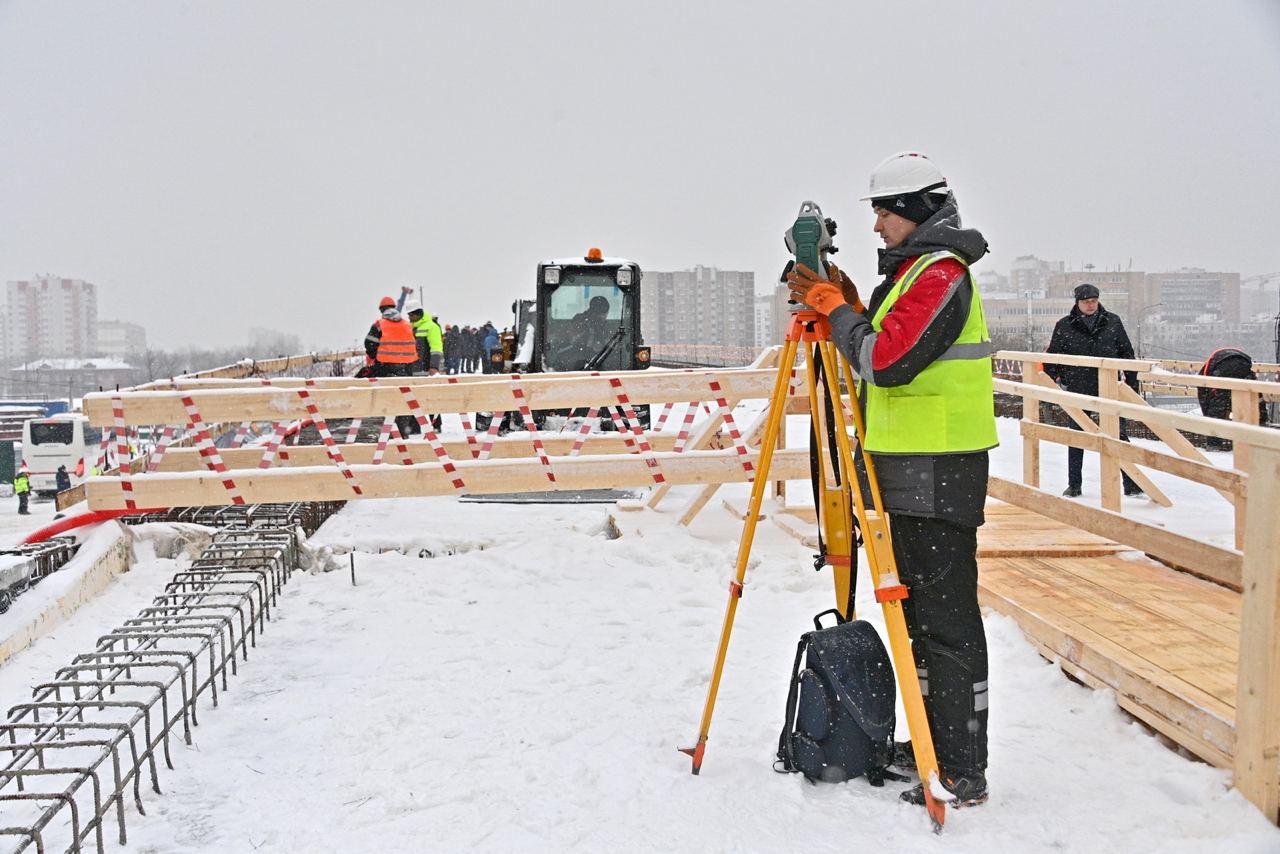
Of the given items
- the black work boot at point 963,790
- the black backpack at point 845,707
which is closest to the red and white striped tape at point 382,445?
the black backpack at point 845,707

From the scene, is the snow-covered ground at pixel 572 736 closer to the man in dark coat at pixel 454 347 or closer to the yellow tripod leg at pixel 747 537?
the yellow tripod leg at pixel 747 537

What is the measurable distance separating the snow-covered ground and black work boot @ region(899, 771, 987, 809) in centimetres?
5

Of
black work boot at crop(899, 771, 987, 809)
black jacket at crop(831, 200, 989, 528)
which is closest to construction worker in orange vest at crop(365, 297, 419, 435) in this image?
black jacket at crop(831, 200, 989, 528)

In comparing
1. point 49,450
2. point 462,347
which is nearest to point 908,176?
point 462,347

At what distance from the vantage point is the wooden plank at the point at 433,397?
6359 mm

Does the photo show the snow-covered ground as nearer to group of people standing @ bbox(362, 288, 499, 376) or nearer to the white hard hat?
the white hard hat

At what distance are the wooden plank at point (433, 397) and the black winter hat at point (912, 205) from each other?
3.69 m

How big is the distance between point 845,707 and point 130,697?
3.43 metres

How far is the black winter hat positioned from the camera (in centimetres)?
324

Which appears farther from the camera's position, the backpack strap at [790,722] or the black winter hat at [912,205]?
the backpack strap at [790,722]

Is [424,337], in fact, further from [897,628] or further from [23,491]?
[23,491]

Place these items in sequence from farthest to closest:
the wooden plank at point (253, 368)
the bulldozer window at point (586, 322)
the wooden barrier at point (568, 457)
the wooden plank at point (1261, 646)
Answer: the bulldozer window at point (586, 322) < the wooden plank at point (253, 368) < the wooden barrier at point (568, 457) < the wooden plank at point (1261, 646)

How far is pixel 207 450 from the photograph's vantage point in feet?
22.2

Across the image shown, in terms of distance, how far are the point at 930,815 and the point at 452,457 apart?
564 centimetres
